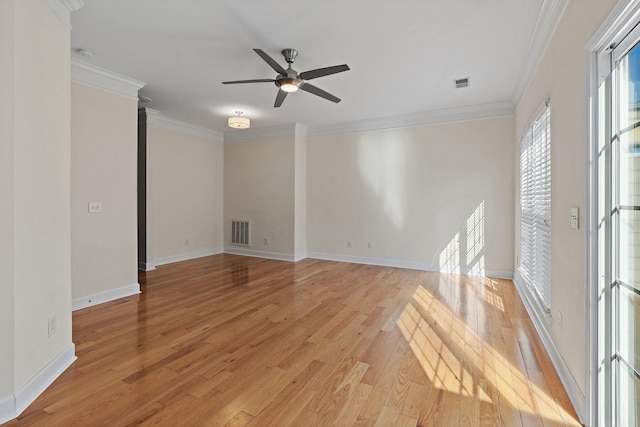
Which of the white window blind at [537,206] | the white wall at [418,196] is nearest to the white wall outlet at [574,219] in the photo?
the white window blind at [537,206]

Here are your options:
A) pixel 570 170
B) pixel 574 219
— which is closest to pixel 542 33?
pixel 570 170

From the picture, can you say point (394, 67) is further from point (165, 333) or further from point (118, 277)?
point (118, 277)

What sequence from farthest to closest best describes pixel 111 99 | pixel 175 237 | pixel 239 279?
pixel 175 237
pixel 239 279
pixel 111 99

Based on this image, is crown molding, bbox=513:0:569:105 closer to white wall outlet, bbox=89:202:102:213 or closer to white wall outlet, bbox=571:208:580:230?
white wall outlet, bbox=571:208:580:230

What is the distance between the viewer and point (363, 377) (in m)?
2.04

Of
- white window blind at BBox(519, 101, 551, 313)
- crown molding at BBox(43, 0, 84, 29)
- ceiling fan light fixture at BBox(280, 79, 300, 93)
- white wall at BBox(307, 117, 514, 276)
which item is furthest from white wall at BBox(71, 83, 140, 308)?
white window blind at BBox(519, 101, 551, 313)

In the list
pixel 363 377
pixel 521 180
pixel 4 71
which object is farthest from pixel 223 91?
pixel 521 180

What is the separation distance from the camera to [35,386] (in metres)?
1.84

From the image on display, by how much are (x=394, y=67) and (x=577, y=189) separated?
2274 millimetres

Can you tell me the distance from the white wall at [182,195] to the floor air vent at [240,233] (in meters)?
0.34

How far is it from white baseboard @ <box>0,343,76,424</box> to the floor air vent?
423cm

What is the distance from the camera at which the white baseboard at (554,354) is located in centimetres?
167

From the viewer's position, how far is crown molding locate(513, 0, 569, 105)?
214 centimetres

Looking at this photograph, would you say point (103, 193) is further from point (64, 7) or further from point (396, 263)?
point (396, 263)
